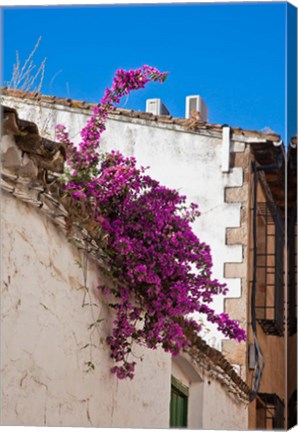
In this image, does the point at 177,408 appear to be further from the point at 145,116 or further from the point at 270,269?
the point at 145,116

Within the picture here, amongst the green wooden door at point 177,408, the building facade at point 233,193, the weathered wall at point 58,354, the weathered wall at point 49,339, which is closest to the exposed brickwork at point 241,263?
the building facade at point 233,193

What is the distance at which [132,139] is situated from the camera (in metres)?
4.84

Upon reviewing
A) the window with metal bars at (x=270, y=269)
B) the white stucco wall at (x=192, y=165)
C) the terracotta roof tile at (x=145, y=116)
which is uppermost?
the terracotta roof tile at (x=145, y=116)

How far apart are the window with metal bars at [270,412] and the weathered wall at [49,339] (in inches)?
20.1

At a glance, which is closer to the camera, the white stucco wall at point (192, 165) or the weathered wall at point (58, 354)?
the weathered wall at point (58, 354)

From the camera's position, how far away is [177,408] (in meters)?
4.89

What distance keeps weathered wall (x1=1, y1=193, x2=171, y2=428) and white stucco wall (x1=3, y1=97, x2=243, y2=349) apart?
63 cm

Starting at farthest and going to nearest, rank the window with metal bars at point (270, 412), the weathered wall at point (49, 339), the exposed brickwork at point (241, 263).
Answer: the exposed brickwork at point (241, 263)
the window with metal bars at point (270, 412)
the weathered wall at point (49, 339)

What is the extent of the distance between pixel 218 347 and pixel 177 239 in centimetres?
63

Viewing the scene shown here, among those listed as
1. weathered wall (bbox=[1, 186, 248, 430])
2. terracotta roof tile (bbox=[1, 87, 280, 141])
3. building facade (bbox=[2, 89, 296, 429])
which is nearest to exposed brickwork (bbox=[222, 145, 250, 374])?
building facade (bbox=[2, 89, 296, 429])

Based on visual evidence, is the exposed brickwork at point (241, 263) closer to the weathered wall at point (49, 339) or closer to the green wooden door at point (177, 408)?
the green wooden door at point (177, 408)

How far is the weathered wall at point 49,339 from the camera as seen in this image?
395 cm

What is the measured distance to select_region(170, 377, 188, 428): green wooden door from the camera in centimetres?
475

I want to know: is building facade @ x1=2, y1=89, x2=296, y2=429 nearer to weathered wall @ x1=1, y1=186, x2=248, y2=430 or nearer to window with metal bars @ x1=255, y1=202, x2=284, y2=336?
window with metal bars @ x1=255, y1=202, x2=284, y2=336
